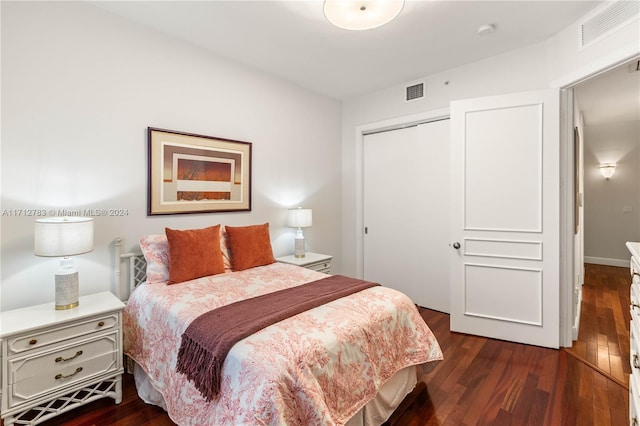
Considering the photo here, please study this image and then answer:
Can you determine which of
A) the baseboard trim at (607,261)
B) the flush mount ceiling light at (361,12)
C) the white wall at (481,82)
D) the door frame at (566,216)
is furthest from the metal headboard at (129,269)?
the baseboard trim at (607,261)

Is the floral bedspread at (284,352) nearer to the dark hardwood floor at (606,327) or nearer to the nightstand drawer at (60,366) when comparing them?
the nightstand drawer at (60,366)

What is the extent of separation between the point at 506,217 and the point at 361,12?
7.16 ft

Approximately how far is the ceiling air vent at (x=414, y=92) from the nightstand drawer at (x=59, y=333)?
361 centimetres

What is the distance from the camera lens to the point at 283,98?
3621 millimetres

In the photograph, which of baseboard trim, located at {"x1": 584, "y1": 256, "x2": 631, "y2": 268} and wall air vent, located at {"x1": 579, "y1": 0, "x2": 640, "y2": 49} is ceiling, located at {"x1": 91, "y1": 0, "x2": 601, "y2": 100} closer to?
wall air vent, located at {"x1": 579, "y1": 0, "x2": 640, "y2": 49}

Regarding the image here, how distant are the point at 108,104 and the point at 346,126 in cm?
290

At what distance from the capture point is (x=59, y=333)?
176 centimetres

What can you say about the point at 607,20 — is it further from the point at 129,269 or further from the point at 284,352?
the point at 129,269

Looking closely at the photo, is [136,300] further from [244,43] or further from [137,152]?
[244,43]

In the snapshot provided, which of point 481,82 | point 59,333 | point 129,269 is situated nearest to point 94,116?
point 129,269

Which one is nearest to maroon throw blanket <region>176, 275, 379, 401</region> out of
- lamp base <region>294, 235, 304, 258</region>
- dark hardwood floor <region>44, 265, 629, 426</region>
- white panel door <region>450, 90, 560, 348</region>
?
dark hardwood floor <region>44, 265, 629, 426</region>

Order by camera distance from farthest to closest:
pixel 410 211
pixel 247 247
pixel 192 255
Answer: pixel 410 211, pixel 247 247, pixel 192 255

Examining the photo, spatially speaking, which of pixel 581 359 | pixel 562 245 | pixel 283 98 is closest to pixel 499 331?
pixel 581 359

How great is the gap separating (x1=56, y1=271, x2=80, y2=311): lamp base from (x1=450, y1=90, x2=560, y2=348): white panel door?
10.4ft
